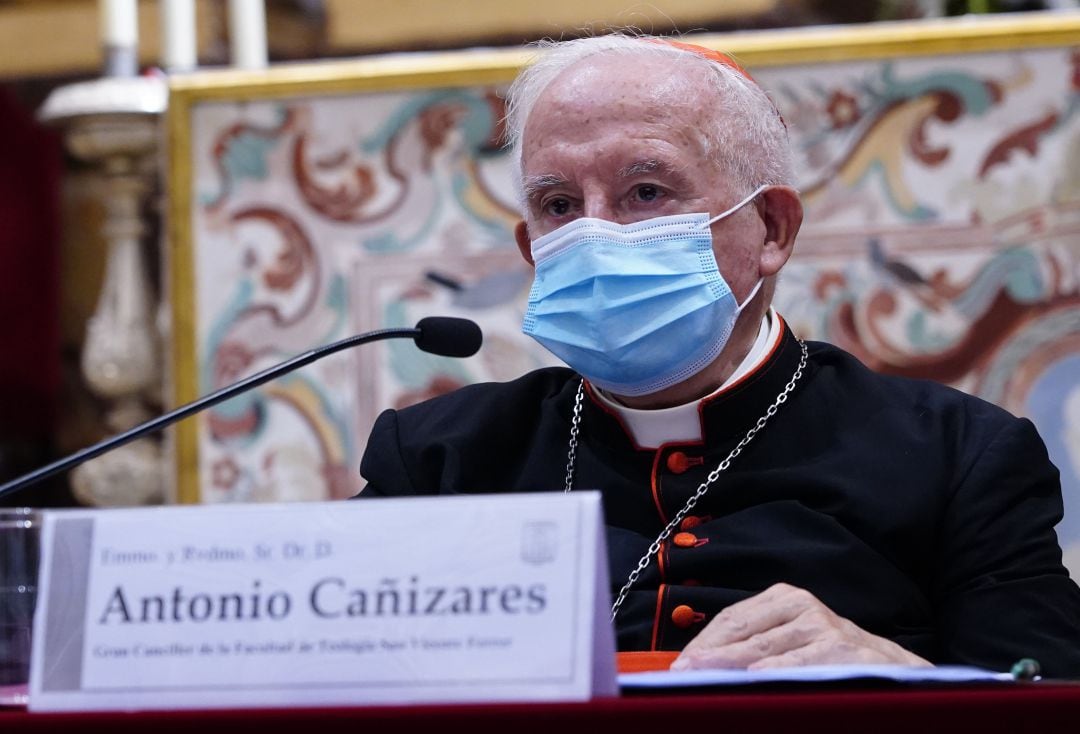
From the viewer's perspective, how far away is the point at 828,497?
2152 millimetres

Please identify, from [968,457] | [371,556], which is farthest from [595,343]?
[371,556]

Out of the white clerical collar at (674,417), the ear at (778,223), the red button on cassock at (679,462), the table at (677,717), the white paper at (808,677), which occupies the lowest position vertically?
the table at (677,717)

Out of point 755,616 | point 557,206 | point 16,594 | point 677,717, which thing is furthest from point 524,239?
point 677,717

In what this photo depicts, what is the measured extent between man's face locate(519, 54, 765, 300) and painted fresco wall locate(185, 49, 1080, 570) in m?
0.81

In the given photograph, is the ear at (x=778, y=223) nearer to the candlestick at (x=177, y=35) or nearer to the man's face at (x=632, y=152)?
the man's face at (x=632, y=152)

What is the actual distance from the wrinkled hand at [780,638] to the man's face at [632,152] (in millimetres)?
641

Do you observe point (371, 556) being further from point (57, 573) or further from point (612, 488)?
point (612, 488)

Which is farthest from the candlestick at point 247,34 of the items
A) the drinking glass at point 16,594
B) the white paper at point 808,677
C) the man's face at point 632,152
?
the white paper at point 808,677

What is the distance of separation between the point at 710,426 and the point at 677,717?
1.23m

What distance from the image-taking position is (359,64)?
10.7 feet

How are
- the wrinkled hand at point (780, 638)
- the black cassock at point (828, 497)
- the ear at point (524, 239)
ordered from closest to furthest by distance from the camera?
1. the wrinkled hand at point (780, 638)
2. the black cassock at point (828, 497)
3. the ear at point (524, 239)

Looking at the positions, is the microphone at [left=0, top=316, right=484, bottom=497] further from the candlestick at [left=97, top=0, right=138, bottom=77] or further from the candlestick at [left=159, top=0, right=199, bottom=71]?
the candlestick at [left=97, top=0, right=138, bottom=77]

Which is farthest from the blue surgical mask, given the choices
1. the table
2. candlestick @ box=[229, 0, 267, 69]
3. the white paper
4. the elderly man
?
candlestick @ box=[229, 0, 267, 69]

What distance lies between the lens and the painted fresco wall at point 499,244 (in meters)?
3.03
